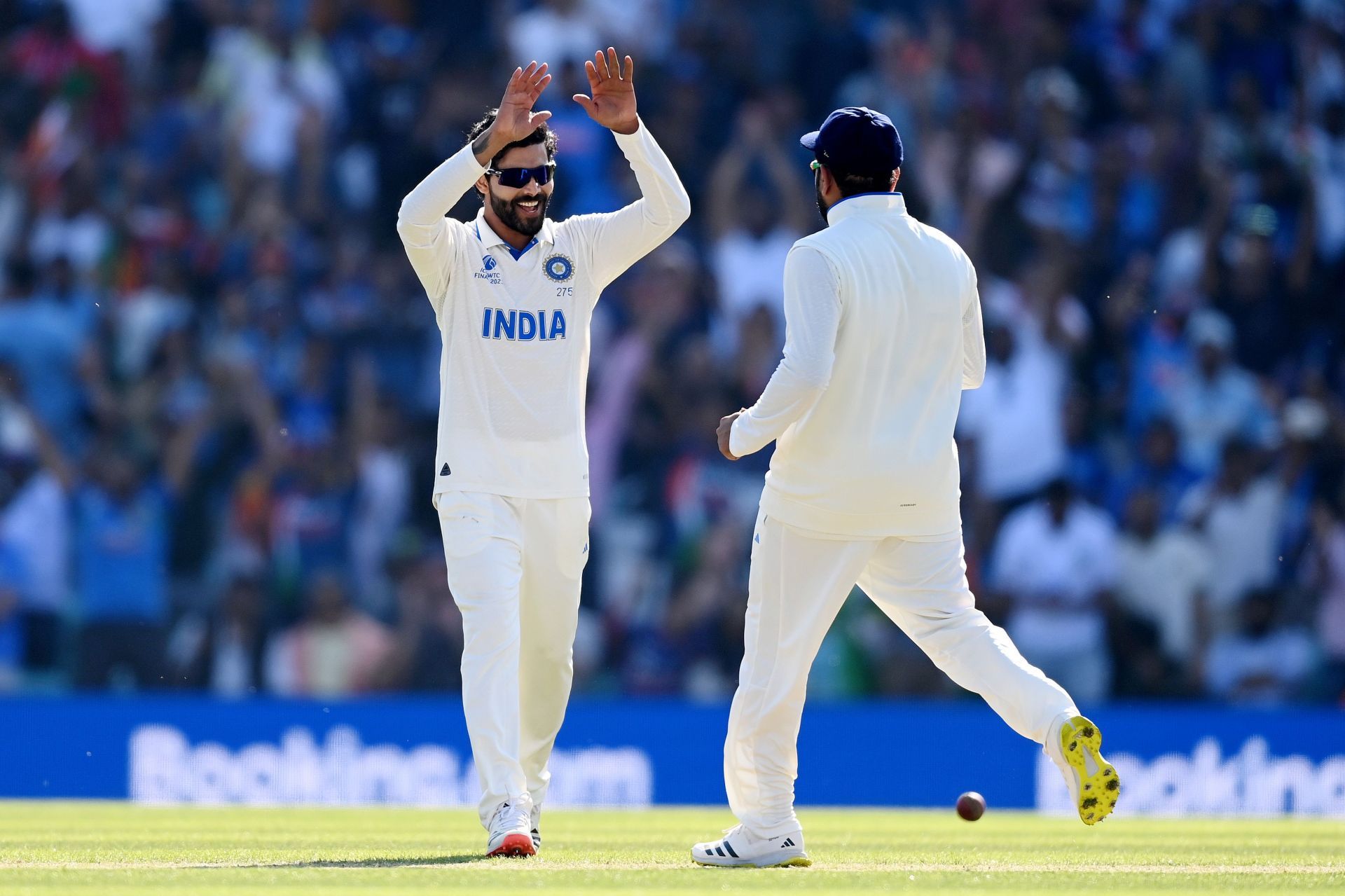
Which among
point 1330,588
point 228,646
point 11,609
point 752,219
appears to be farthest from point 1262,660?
point 11,609

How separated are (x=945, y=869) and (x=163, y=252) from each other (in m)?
9.76

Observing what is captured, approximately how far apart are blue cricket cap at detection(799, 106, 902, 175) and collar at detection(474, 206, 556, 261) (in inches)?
46.1


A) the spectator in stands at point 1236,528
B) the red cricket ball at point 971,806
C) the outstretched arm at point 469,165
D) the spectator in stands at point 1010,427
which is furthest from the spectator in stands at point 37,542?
the spectator in stands at point 1236,528

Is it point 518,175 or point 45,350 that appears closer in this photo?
point 518,175

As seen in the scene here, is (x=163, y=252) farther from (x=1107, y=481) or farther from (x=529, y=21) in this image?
(x=1107, y=481)

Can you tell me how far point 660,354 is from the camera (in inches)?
547

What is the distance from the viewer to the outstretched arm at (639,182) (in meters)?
6.97

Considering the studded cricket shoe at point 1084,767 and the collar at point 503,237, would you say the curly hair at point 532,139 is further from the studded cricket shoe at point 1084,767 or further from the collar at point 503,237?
the studded cricket shoe at point 1084,767

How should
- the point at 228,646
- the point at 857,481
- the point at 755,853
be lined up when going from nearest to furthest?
the point at 857,481 < the point at 755,853 < the point at 228,646

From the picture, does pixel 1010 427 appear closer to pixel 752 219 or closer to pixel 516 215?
pixel 752 219

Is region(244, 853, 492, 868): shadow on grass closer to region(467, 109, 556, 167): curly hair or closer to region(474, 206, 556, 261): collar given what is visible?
region(474, 206, 556, 261): collar

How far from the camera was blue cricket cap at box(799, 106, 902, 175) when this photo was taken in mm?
6438

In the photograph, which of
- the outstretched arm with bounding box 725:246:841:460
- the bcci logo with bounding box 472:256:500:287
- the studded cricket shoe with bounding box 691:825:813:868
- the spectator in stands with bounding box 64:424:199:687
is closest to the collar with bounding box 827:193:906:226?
the outstretched arm with bounding box 725:246:841:460

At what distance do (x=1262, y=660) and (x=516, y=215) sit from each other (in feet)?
24.8
